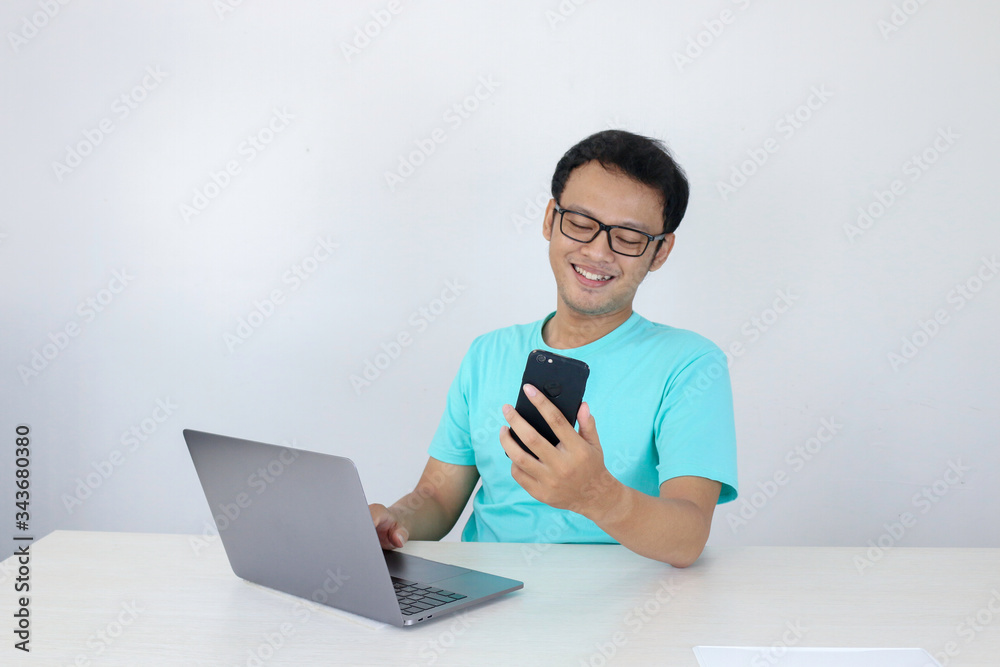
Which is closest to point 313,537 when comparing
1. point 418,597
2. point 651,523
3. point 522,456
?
point 418,597

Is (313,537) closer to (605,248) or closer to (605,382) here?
(605,382)

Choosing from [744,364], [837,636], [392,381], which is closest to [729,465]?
[837,636]

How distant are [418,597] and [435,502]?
553 millimetres

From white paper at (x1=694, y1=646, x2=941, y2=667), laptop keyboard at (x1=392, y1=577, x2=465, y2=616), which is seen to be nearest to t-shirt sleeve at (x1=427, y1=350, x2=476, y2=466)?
laptop keyboard at (x1=392, y1=577, x2=465, y2=616)

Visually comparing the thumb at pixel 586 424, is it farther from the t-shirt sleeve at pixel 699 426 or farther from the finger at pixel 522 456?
the t-shirt sleeve at pixel 699 426

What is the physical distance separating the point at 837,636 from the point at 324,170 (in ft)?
5.89

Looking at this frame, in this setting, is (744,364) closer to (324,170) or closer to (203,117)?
(324,170)

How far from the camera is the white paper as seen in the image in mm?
876

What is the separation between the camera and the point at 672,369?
1.45 metres

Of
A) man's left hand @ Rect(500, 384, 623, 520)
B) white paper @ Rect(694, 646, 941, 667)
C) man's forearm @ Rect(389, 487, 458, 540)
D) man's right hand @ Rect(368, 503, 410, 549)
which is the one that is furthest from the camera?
man's forearm @ Rect(389, 487, 458, 540)

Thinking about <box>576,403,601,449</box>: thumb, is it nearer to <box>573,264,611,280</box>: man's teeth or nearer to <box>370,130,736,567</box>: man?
<box>370,130,736,567</box>: man

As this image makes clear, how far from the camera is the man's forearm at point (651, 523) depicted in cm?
108

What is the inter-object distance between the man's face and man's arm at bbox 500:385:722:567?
425mm

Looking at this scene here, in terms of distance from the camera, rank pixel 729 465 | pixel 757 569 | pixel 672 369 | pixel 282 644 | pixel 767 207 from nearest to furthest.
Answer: pixel 282 644
pixel 757 569
pixel 729 465
pixel 672 369
pixel 767 207
